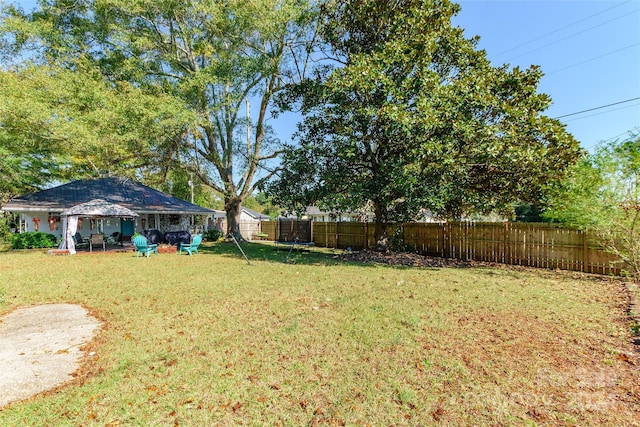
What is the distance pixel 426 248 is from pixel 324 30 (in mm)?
9929

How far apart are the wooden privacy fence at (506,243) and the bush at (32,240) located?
17505mm

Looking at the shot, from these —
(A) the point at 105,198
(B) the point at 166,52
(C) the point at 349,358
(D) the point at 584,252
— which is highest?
(B) the point at 166,52

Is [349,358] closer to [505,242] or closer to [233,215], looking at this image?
[505,242]

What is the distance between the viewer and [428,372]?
11.4 feet

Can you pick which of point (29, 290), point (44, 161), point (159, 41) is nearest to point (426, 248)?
point (29, 290)

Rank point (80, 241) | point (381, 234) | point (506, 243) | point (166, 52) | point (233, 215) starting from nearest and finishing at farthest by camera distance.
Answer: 1. point (506, 243)
2. point (381, 234)
3. point (80, 241)
4. point (166, 52)
5. point (233, 215)

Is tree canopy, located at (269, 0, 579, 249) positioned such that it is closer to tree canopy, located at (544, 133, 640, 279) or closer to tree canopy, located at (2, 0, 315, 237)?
tree canopy, located at (544, 133, 640, 279)

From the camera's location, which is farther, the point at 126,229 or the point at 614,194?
the point at 126,229

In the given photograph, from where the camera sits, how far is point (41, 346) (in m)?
4.43

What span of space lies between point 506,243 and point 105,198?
2231cm

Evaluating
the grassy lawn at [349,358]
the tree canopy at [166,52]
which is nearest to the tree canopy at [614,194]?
the grassy lawn at [349,358]

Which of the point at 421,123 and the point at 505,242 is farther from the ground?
the point at 421,123

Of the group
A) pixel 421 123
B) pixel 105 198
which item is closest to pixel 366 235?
pixel 421 123

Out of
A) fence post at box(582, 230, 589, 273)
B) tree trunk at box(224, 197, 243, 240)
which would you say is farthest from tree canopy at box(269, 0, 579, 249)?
tree trunk at box(224, 197, 243, 240)
